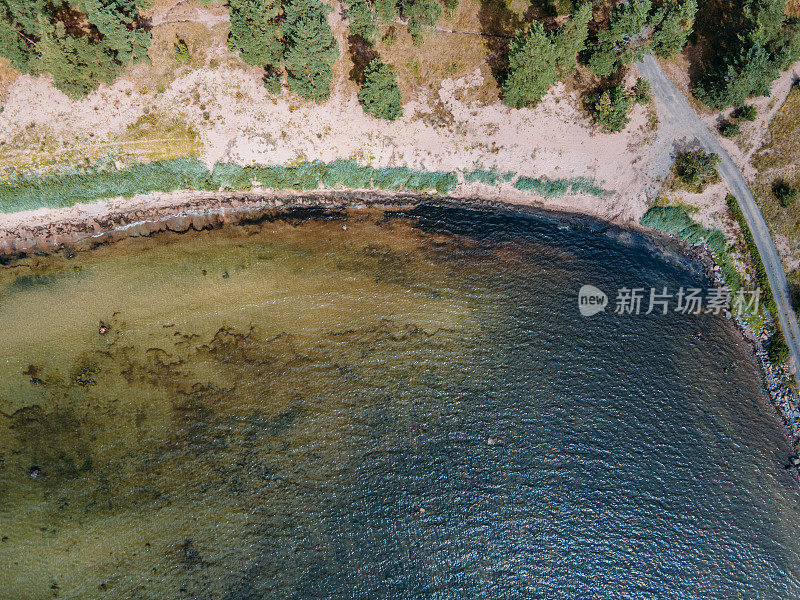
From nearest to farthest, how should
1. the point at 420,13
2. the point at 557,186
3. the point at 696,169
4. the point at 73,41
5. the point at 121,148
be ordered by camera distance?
the point at 73,41
the point at 420,13
the point at 121,148
the point at 696,169
the point at 557,186

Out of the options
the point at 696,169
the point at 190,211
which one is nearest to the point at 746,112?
the point at 696,169

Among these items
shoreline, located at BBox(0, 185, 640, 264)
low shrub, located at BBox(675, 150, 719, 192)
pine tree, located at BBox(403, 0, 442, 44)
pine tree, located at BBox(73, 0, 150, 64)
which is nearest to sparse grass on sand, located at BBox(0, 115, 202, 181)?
shoreline, located at BBox(0, 185, 640, 264)

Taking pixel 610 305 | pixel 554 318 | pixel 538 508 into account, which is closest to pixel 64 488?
pixel 538 508

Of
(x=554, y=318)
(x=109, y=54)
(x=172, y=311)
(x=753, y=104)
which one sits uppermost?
(x=753, y=104)

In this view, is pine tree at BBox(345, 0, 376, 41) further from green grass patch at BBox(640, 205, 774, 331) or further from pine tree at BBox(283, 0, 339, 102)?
green grass patch at BBox(640, 205, 774, 331)

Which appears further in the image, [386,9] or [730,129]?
[730,129]

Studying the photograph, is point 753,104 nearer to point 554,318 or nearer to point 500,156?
point 500,156

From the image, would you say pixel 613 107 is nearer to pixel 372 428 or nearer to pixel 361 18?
pixel 361 18
